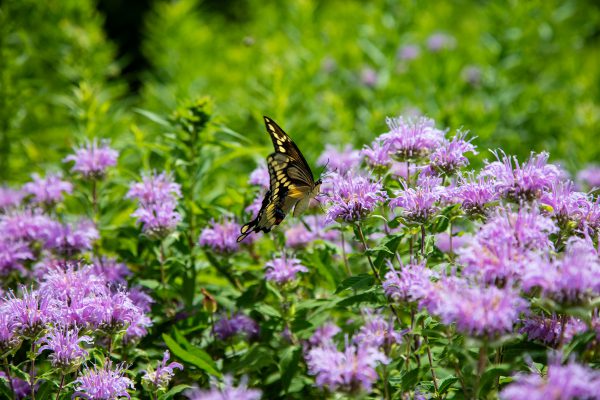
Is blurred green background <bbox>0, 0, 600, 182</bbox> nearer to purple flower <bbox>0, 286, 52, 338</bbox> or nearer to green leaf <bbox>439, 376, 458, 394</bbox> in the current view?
purple flower <bbox>0, 286, 52, 338</bbox>

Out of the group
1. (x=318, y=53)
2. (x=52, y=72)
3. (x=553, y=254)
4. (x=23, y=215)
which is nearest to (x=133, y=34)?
(x=52, y=72)

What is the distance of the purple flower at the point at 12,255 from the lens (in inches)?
88.2

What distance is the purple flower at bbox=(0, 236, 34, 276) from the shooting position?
7.35 feet

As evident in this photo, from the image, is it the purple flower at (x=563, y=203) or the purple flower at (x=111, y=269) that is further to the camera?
the purple flower at (x=111, y=269)

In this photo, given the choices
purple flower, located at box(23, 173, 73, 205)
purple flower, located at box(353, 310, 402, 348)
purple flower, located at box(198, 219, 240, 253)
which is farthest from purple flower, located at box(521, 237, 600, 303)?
purple flower, located at box(23, 173, 73, 205)

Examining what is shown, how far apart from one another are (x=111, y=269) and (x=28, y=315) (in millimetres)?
538

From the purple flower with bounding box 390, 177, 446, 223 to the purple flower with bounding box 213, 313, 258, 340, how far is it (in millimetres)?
828

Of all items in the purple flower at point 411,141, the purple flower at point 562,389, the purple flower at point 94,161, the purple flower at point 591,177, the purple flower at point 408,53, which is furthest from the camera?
the purple flower at point 408,53

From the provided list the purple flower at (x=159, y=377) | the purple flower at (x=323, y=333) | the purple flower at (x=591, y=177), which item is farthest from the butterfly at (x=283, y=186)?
the purple flower at (x=591, y=177)

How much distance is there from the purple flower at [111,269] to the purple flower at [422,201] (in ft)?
3.57

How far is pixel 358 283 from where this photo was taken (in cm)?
186

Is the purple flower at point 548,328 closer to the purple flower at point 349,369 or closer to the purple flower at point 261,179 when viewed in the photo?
the purple flower at point 349,369

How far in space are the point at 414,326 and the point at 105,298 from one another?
92cm

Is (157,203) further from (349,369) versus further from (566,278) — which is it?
(566,278)
